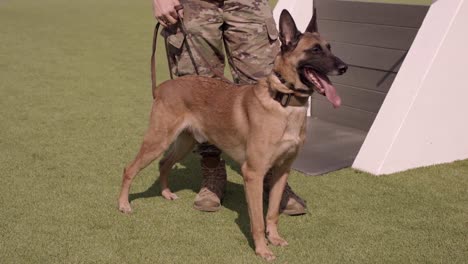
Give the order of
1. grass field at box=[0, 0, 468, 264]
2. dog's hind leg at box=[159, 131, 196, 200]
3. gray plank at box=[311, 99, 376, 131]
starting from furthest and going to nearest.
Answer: gray plank at box=[311, 99, 376, 131] → dog's hind leg at box=[159, 131, 196, 200] → grass field at box=[0, 0, 468, 264]

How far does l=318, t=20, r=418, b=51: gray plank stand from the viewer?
20.4 ft

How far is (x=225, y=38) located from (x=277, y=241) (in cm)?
163

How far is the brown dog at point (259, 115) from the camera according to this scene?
3568 mm

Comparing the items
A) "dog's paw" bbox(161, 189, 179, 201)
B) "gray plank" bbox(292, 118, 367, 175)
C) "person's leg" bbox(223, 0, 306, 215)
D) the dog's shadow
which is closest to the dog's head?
"person's leg" bbox(223, 0, 306, 215)

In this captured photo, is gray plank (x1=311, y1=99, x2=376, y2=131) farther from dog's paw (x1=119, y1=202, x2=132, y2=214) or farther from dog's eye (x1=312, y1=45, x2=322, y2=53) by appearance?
dog's paw (x1=119, y1=202, x2=132, y2=214)

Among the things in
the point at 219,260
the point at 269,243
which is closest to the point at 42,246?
the point at 219,260

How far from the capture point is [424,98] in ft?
16.7

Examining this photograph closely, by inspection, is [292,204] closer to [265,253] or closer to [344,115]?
[265,253]

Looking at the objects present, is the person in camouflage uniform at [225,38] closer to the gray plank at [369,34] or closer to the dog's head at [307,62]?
the dog's head at [307,62]

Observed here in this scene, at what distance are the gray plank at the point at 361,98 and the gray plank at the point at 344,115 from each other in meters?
0.05

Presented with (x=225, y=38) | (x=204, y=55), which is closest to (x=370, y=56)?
(x=225, y=38)

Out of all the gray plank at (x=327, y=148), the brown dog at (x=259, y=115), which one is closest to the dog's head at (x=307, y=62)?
the brown dog at (x=259, y=115)

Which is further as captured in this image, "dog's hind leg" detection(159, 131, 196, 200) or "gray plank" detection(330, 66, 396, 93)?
"gray plank" detection(330, 66, 396, 93)

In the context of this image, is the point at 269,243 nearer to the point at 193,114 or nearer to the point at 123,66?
the point at 193,114
